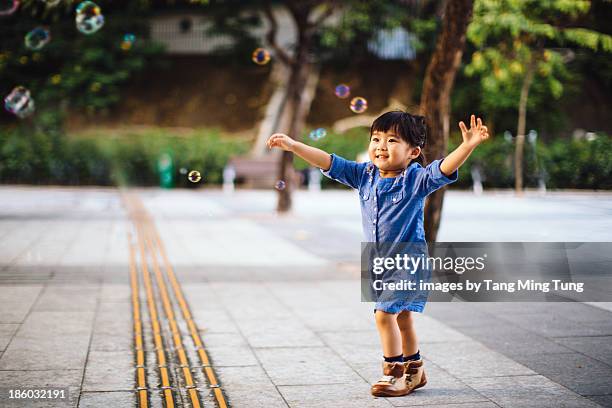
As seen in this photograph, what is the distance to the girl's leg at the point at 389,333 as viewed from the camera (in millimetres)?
5141

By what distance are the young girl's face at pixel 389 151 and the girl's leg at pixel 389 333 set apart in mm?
912

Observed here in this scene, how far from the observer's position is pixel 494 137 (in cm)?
3438

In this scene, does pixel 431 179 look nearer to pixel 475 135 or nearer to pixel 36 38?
pixel 475 135

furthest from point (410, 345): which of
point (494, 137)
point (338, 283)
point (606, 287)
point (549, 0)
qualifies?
point (494, 137)

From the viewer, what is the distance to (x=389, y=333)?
5.15m

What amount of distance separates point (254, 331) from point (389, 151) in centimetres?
281

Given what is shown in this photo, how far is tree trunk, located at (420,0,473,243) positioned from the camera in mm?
9781

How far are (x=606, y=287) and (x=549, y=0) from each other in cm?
605

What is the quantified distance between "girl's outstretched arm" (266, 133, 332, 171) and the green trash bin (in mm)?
26544

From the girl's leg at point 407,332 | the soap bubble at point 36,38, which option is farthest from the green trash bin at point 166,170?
the girl's leg at point 407,332

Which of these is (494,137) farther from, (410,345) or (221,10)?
(410,345)

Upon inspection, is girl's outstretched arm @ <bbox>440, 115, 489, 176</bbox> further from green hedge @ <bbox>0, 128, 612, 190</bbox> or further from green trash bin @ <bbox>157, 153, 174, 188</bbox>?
Result: green trash bin @ <bbox>157, 153, 174, 188</bbox>

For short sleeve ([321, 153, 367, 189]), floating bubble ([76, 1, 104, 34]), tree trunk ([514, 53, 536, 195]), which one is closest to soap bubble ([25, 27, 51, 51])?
floating bubble ([76, 1, 104, 34])

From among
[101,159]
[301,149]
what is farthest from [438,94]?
[101,159]
